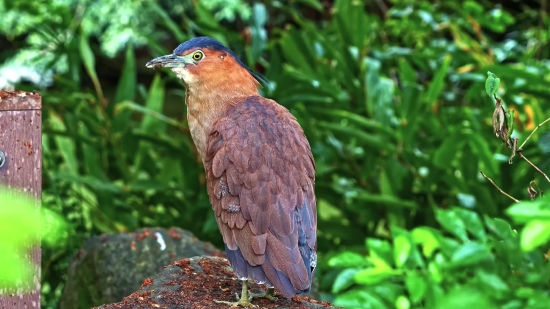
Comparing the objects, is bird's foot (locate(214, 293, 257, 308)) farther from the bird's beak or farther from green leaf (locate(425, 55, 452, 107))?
green leaf (locate(425, 55, 452, 107))

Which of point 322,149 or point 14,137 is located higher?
point 322,149

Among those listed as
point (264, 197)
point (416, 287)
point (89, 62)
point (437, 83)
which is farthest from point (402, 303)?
point (89, 62)

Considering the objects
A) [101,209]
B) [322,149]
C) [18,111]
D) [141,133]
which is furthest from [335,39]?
[18,111]

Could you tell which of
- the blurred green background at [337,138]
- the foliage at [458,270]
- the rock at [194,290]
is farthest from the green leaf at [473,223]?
the blurred green background at [337,138]

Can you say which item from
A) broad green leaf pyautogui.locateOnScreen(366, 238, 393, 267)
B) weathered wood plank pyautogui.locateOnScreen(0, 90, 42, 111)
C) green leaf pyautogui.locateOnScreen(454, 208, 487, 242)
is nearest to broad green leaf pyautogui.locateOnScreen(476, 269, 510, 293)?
green leaf pyautogui.locateOnScreen(454, 208, 487, 242)

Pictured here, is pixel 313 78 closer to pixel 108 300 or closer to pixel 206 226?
pixel 206 226

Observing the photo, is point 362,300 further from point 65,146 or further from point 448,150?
point 65,146
